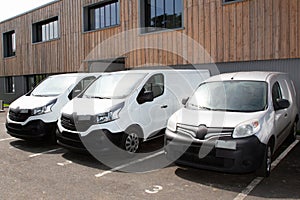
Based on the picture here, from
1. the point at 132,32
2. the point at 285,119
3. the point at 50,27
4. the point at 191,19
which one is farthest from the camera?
the point at 50,27

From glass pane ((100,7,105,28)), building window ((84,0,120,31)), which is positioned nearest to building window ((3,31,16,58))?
building window ((84,0,120,31))

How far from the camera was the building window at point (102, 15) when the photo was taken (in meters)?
14.5

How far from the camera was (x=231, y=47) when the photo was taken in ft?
32.9

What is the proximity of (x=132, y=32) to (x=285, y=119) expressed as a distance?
29.5 feet

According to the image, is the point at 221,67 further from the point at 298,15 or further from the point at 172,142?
the point at 172,142

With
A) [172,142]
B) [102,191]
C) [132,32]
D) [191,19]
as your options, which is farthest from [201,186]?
[132,32]

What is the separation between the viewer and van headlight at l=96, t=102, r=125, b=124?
5491 mm

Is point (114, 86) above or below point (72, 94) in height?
above

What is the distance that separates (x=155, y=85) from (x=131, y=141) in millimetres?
1504

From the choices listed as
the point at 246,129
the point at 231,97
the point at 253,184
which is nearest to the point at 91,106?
the point at 231,97

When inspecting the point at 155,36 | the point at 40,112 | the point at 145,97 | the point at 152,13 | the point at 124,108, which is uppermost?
the point at 152,13

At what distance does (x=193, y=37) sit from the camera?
36.1ft

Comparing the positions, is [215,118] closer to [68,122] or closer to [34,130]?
[68,122]

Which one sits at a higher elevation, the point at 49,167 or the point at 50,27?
the point at 50,27
